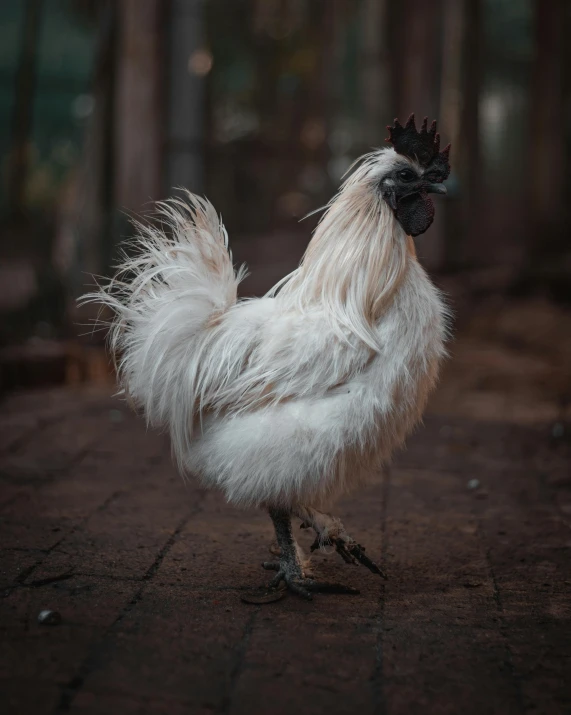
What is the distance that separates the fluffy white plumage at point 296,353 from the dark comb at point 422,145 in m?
0.05

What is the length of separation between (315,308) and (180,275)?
59 cm

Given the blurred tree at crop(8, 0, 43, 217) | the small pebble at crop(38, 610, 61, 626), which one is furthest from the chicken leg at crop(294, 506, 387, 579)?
the blurred tree at crop(8, 0, 43, 217)

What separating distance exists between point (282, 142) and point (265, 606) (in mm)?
8850

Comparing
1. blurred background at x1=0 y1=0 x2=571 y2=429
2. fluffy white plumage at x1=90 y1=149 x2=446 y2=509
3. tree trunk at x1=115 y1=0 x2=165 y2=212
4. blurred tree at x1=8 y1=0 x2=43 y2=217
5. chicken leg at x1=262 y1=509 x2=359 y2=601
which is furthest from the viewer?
blurred tree at x1=8 y1=0 x2=43 y2=217

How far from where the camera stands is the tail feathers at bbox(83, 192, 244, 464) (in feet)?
10.8

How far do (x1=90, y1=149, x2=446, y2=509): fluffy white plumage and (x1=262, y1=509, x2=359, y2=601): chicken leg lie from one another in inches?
5.8

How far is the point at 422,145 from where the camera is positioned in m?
3.35

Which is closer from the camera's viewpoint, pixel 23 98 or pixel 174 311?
pixel 174 311

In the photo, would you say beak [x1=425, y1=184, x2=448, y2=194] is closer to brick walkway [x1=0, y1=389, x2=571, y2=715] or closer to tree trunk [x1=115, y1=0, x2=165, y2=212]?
brick walkway [x1=0, y1=389, x2=571, y2=715]

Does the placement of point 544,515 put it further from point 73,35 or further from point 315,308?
point 73,35

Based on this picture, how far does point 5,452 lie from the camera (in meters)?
5.42

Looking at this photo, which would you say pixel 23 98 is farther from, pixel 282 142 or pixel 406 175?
pixel 406 175

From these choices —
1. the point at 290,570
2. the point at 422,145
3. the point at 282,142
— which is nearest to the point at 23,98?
the point at 282,142

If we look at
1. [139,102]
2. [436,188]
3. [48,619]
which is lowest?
[48,619]
